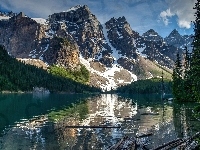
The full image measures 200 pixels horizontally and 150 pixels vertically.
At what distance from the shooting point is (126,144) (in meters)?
27.9

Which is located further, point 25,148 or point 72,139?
point 72,139

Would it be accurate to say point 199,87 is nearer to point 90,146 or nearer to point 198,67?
point 198,67

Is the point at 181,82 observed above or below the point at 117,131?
above

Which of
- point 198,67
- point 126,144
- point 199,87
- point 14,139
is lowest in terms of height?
point 14,139

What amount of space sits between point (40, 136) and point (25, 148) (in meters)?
9.73

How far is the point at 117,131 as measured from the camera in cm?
5462

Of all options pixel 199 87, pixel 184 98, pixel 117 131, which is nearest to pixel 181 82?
pixel 184 98

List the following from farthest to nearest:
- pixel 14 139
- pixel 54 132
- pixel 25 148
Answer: pixel 54 132 < pixel 14 139 < pixel 25 148

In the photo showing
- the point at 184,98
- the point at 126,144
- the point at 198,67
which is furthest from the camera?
the point at 184,98

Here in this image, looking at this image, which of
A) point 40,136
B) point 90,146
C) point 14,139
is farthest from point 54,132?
point 90,146

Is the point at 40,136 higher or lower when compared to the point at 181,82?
lower

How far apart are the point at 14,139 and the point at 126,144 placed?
26720mm

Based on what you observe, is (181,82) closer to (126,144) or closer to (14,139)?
(14,139)

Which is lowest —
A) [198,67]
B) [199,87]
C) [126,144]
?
[126,144]
